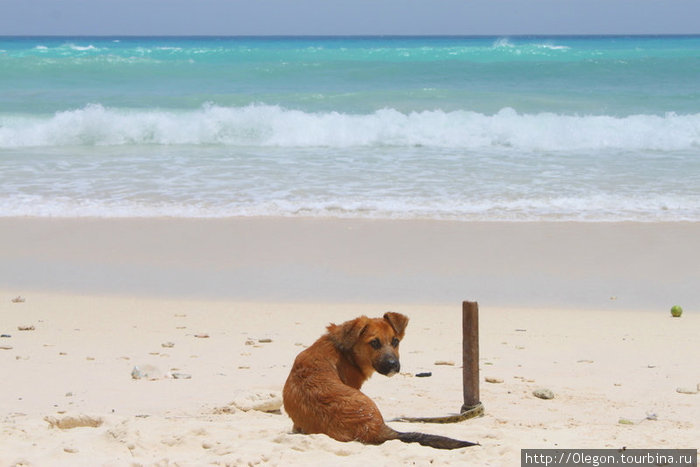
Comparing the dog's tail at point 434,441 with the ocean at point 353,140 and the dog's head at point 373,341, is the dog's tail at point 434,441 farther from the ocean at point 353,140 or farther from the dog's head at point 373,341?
the ocean at point 353,140

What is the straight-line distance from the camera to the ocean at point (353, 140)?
10984 millimetres

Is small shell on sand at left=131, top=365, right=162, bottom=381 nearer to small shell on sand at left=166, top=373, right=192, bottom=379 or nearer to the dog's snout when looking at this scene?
small shell on sand at left=166, top=373, right=192, bottom=379

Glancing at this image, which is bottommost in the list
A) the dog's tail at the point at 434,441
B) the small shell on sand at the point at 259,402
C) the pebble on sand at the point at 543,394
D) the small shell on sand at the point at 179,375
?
the pebble on sand at the point at 543,394

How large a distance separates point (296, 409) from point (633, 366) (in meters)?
2.60

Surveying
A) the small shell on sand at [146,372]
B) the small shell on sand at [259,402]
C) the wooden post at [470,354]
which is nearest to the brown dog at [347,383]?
the wooden post at [470,354]

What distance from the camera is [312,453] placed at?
3662 millimetres

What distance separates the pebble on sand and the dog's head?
50.6 inches

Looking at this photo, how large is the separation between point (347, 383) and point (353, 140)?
45.6 ft

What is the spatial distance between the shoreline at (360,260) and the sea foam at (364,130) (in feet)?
25.1

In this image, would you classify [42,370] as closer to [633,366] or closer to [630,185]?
[633,366]

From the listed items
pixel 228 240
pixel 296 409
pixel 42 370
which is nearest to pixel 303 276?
pixel 228 240

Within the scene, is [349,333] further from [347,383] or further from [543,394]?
[543,394]

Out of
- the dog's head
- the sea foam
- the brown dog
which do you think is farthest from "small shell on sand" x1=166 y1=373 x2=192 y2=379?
the sea foam

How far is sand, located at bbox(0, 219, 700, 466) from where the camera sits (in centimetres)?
395
